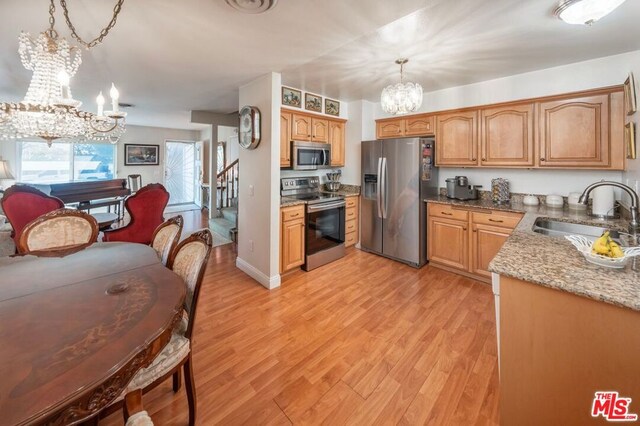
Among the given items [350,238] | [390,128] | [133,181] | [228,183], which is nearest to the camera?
[390,128]

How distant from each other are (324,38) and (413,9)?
674 millimetres

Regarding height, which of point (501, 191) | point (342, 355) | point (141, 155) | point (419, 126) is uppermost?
point (141, 155)

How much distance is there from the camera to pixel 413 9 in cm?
164

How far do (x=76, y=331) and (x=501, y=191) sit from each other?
12.9 feet

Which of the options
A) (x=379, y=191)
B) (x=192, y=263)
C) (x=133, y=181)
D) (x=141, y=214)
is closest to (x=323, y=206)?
(x=379, y=191)

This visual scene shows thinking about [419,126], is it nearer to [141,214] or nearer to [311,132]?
[311,132]

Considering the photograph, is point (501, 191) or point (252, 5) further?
point (501, 191)

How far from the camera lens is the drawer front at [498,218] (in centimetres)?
286

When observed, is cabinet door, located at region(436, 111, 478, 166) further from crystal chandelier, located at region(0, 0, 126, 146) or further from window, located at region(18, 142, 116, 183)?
window, located at region(18, 142, 116, 183)

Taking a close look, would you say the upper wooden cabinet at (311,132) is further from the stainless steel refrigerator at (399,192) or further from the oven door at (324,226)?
the oven door at (324,226)

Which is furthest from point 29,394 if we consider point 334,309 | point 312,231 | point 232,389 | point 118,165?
point 118,165

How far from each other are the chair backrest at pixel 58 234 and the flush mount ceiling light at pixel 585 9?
3463 mm

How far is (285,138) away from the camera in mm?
3549

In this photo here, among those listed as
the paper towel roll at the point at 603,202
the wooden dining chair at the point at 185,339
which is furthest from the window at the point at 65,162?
the paper towel roll at the point at 603,202
